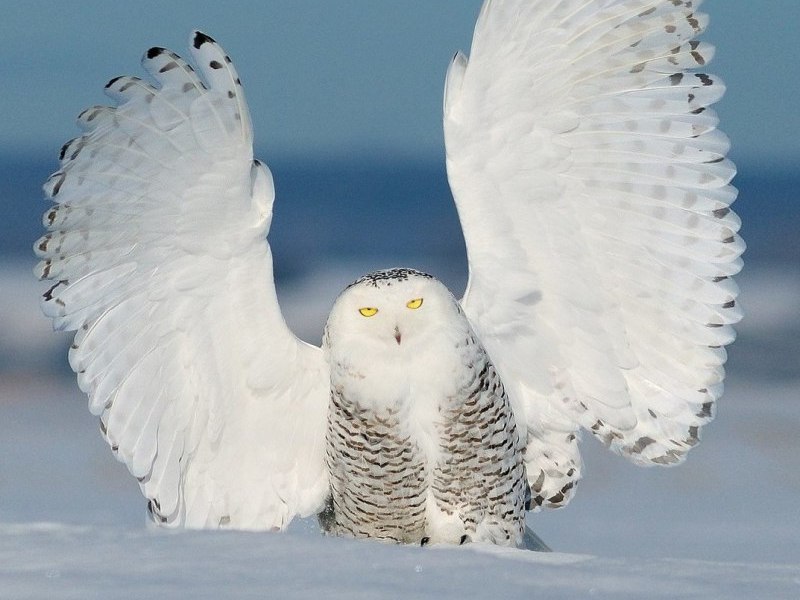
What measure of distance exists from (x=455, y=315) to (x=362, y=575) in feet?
4.26

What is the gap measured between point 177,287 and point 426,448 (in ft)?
2.58

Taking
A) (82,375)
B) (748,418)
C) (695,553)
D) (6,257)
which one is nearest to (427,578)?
(82,375)

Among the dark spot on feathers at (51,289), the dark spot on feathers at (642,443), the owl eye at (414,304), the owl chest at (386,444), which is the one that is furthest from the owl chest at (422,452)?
the dark spot on feathers at (51,289)

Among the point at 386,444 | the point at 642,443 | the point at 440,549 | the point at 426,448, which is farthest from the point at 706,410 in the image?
the point at 440,549

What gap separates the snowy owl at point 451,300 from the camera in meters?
3.40

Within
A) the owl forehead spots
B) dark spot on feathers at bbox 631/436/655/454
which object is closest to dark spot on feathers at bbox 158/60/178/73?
the owl forehead spots

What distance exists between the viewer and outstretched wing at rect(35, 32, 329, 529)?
10.9 ft

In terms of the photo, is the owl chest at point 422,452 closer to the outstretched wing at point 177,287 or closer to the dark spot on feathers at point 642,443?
the outstretched wing at point 177,287

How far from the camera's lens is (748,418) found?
798 centimetres

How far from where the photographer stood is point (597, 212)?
372 centimetres

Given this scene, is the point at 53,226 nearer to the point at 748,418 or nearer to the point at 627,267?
the point at 627,267

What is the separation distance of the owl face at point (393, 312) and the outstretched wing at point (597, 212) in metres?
0.26

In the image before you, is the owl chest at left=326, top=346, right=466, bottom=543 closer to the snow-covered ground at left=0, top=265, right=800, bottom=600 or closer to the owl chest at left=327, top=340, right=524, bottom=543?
the owl chest at left=327, top=340, right=524, bottom=543

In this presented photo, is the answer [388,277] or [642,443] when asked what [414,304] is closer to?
[388,277]
